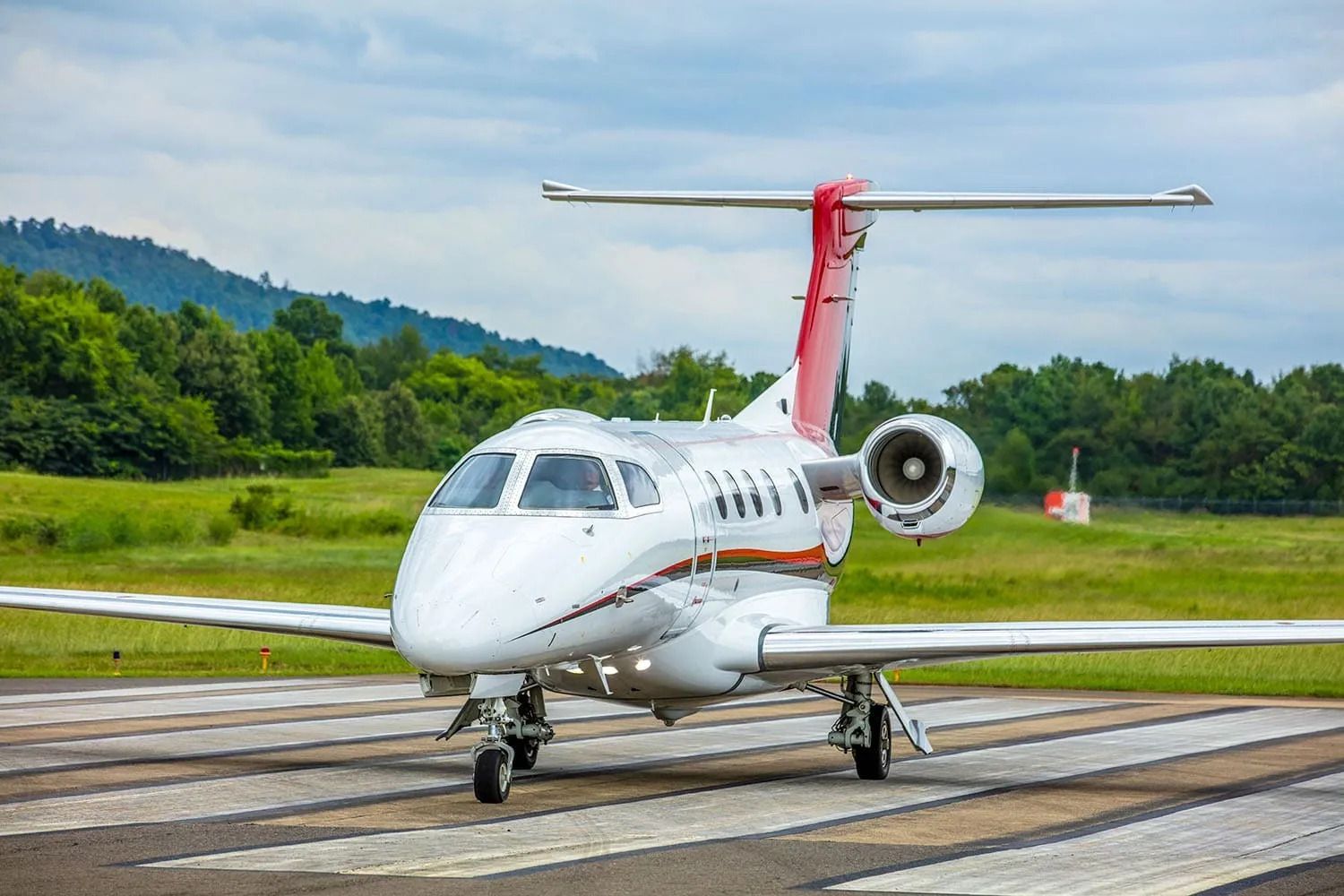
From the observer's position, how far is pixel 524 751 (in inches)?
669

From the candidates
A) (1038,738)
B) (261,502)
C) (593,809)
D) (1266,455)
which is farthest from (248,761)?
(261,502)

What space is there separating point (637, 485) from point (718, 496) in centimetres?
175

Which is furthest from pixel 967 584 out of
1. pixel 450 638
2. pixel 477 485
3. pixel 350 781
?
pixel 450 638

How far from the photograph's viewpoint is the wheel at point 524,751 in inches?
664

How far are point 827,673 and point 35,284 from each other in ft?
290

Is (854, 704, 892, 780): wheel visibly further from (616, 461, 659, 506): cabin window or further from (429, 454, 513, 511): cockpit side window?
(429, 454, 513, 511): cockpit side window

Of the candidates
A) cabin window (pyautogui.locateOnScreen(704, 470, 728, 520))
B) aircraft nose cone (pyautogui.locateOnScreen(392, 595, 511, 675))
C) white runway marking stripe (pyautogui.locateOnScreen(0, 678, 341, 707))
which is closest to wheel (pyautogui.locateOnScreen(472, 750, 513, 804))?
aircraft nose cone (pyautogui.locateOnScreen(392, 595, 511, 675))

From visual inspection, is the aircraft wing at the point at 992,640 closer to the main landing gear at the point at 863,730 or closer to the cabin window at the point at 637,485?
the main landing gear at the point at 863,730

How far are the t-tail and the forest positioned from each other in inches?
794

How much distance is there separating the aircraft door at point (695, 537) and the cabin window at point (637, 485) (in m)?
0.68

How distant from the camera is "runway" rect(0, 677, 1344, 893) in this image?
11.6 meters

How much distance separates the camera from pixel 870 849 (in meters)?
12.7

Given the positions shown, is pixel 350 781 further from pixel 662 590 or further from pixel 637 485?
pixel 637 485

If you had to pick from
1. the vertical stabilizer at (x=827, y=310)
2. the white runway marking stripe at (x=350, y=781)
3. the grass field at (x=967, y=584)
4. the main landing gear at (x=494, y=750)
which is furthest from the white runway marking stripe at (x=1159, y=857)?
the grass field at (x=967, y=584)
